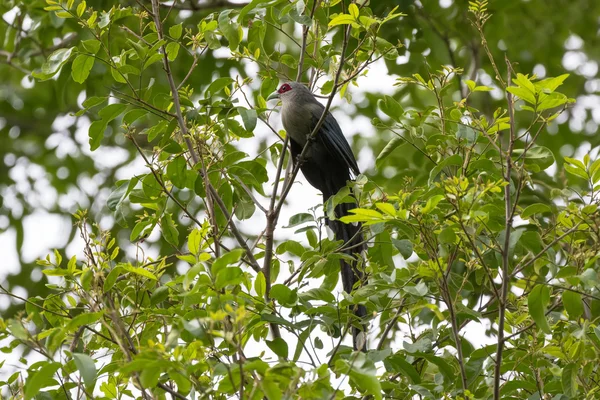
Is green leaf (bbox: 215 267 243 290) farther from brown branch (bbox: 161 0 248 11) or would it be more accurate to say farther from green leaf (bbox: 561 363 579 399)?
brown branch (bbox: 161 0 248 11)

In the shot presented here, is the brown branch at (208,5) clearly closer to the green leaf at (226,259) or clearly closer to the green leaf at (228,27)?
the green leaf at (228,27)

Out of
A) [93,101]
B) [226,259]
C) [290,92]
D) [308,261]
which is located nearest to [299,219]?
[308,261]

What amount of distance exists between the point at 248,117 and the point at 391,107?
577mm

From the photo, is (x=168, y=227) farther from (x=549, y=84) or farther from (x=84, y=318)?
(x=549, y=84)

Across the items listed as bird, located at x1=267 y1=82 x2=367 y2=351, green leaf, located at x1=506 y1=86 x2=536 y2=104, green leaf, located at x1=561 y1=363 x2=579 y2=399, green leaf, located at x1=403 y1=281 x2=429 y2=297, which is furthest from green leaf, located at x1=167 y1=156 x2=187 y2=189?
bird, located at x1=267 y1=82 x2=367 y2=351

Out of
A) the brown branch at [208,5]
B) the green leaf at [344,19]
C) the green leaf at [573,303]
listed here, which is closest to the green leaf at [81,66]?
the green leaf at [344,19]

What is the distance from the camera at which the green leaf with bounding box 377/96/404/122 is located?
3.16m

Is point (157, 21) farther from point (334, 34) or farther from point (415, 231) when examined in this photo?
point (334, 34)

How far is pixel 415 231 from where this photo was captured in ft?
8.91

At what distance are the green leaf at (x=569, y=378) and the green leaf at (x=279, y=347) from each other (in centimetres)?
91

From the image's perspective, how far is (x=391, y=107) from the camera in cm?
318

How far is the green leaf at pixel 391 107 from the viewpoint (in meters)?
3.16

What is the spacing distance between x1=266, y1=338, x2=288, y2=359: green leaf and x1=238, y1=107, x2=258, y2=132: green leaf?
90 centimetres

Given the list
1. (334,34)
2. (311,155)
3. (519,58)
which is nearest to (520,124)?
(519,58)
